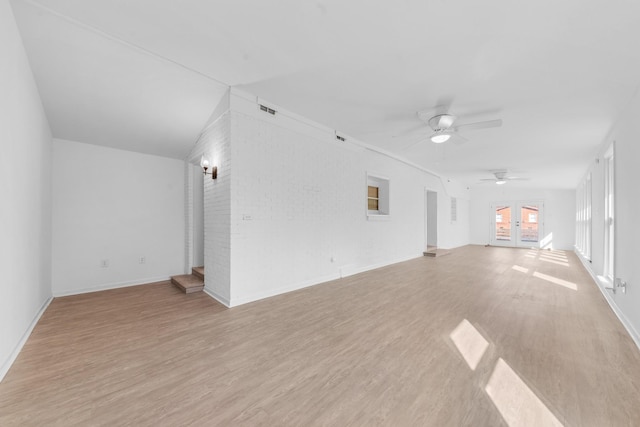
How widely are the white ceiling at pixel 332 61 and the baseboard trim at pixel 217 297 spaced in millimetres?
2730

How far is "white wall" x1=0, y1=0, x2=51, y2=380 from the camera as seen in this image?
1897 millimetres

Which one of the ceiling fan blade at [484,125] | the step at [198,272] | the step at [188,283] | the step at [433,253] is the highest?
the ceiling fan blade at [484,125]

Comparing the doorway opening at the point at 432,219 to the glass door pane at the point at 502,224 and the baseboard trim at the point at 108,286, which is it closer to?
the glass door pane at the point at 502,224

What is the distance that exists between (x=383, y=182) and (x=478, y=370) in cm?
506

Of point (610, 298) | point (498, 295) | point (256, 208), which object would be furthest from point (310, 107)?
point (610, 298)

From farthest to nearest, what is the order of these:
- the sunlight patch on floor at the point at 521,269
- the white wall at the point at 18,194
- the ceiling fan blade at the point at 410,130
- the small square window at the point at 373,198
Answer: the small square window at the point at 373,198, the sunlight patch on floor at the point at 521,269, the ceiling fan blade at the point at 410,130, the white wall at the point at 18,194

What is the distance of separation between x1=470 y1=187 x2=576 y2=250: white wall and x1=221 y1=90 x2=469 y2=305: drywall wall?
819 cm

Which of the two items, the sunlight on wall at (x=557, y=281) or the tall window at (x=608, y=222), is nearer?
the tall window at (x=608, y=222)

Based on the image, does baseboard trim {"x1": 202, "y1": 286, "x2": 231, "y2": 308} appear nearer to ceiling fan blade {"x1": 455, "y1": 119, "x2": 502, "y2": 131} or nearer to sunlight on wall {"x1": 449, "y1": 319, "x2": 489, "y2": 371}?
sunlight on wall {"x1": 449, "y1": 319, "x2": 489, "y2": 371}

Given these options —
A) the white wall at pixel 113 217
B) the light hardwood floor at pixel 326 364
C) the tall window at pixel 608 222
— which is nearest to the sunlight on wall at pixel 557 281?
the tall window at pixel 608 222

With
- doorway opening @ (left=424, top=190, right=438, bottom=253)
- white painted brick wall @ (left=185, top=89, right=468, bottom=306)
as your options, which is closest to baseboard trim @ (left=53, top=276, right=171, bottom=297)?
white painted brick wall @ (left=185, top=89, right=468, bottom=306)

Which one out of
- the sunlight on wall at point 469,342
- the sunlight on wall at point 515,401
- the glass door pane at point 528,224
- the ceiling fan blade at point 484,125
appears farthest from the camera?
the glass door pane at point 528,224

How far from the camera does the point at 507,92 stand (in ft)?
10.5

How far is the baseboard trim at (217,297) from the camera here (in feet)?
11.3
